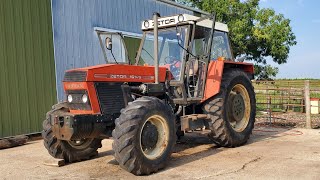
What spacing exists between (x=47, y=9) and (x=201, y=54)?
202 inches

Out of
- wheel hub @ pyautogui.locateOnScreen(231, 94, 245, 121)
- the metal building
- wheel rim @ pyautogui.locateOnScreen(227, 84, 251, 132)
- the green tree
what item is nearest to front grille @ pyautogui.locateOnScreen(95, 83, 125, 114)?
wheel rim @ pyautogui.locateOnScreen(227, 84, 251, 132)

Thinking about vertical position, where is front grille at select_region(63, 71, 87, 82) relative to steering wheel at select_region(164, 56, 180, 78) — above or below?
below

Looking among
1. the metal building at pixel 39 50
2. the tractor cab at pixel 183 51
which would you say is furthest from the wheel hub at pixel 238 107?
the metal building at pixel 39 50

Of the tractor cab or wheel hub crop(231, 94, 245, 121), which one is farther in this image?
wheel hub crop(231, 94, 245, 121)

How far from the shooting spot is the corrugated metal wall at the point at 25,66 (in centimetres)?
950

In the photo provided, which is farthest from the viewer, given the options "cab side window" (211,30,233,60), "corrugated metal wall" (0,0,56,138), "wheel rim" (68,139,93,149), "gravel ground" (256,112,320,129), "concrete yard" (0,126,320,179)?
"gravel ground" (256,112,320,129)

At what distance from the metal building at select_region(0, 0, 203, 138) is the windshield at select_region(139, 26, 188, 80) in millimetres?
3852

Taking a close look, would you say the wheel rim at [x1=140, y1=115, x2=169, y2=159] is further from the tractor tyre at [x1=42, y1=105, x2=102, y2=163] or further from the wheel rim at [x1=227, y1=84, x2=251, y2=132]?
the wheel rim at [x1=227, y1=84, x2=251, y2=132]

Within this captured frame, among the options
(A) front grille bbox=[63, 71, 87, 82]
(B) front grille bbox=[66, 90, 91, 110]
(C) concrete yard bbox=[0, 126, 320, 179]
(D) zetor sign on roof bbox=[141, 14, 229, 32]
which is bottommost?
(C) concrete yard bbox=[0, 126, 320, 179]

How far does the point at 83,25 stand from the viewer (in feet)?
37.4

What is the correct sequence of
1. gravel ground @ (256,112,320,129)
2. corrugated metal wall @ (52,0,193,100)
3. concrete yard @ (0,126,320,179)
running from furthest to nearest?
corrugated metal wall @ (52,0,193,100), gravel ground @ (256,112,320,129), concrete yard @ (0,126,320,179)

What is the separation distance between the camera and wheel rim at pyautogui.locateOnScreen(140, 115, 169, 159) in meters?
5.66

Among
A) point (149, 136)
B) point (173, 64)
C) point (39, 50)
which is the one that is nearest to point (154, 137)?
point (149, 136)

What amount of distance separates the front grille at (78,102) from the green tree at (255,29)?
18376mm
